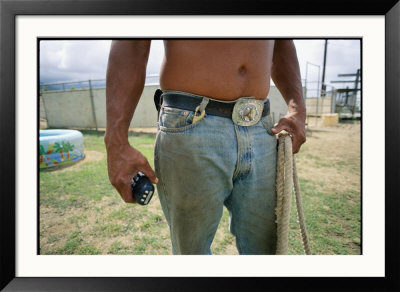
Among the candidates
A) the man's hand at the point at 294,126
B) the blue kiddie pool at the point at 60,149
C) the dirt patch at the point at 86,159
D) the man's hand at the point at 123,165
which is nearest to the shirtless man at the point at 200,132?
the man's hand at the point at 123,165

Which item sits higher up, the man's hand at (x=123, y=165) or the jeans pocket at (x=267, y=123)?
the jeans pocket at (x=267, y=123)

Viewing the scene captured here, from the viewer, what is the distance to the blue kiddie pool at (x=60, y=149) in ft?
13.8

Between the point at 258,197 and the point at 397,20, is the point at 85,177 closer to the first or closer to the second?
the point at 258,197

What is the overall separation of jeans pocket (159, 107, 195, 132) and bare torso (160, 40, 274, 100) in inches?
3.3

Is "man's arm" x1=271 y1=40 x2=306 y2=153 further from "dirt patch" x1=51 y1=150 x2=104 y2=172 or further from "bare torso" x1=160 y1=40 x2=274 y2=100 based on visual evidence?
"dirt patch" x1=51 y1=150 x2=104 y2=172

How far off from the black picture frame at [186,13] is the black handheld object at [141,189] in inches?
16.1

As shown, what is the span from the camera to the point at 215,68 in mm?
923

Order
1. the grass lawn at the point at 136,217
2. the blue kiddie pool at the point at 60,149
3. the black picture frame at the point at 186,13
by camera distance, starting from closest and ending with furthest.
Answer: the black picture frame at the point at 186,13
the grass lawn at the point at 136,217
the blue kiddie pool at the point at 60,149

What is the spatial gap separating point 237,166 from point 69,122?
8489 mm

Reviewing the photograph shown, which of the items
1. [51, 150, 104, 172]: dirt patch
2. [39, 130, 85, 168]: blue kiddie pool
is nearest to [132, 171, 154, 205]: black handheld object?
[51, 150, 104, 172]: dirt patch

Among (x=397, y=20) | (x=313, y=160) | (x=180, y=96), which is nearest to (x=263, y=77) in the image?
(x=180, y=96)

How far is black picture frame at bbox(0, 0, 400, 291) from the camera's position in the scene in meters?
1.00

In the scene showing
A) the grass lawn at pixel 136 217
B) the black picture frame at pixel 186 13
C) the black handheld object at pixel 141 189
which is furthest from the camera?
the grass lawn at pixel 136 217

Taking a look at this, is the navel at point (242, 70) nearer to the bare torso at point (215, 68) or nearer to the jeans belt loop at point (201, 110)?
the bare torso at point (215, 68)
